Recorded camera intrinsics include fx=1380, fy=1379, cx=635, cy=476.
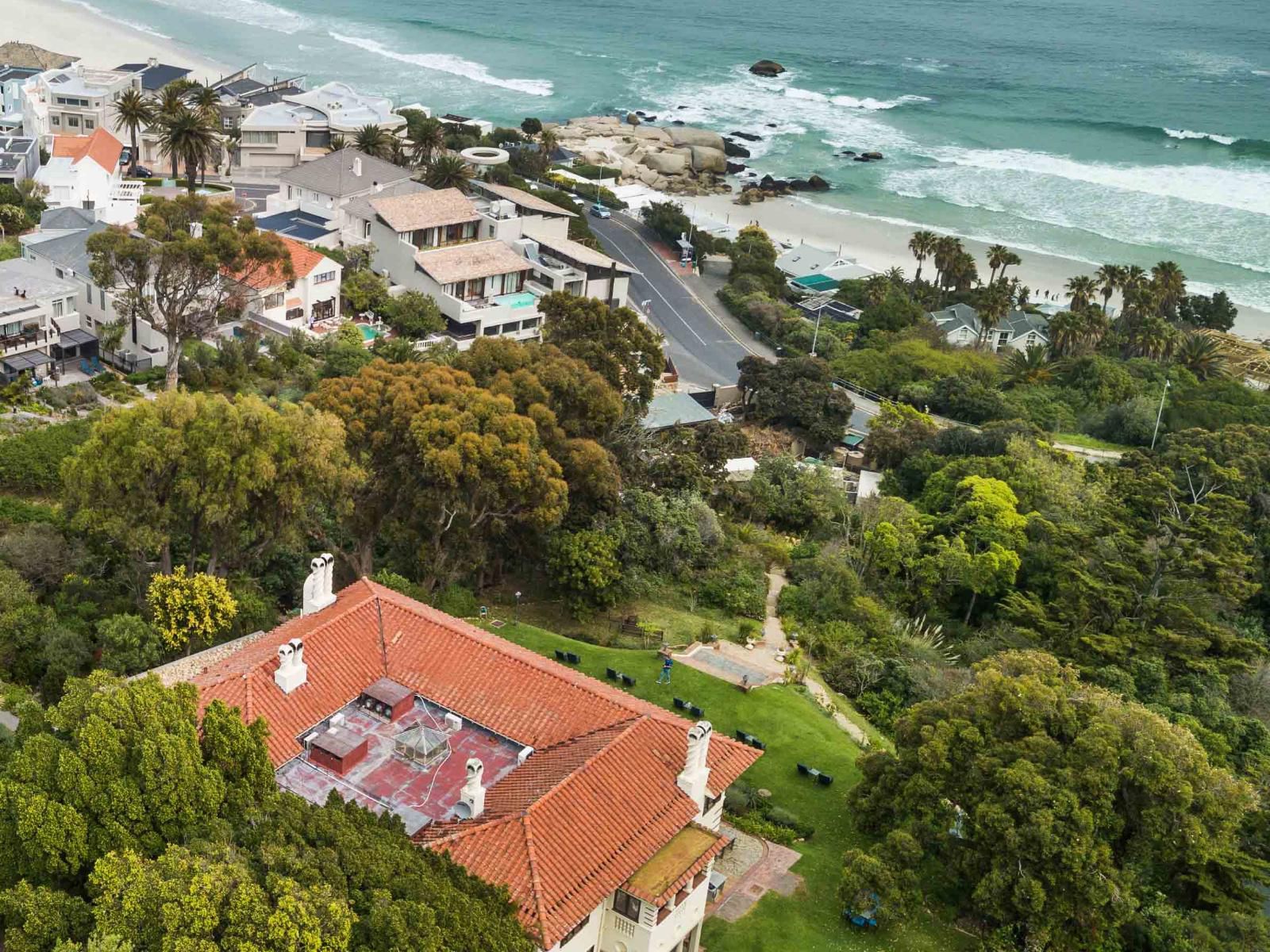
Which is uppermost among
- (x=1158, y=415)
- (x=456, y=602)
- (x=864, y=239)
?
(x=456, y=602)

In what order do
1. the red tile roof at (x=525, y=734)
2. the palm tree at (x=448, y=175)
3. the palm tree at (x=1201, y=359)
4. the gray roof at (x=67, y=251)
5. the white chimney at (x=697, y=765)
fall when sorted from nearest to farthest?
the red tile roof at (x=525, y=734)
the white chimney at (x=697, y=765)
the gray roof at (x=67, y=251)
the palm tree at (x=1201, y=359)
the palm tree at (x=448, y=175)

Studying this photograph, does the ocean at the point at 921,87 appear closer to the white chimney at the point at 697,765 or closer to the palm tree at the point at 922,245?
the palm tree at the point at 922,245

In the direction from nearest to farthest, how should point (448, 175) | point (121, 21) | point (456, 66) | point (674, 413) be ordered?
point (674, 413) → point (448, 175) → point (121, 21) → point (456, 66)

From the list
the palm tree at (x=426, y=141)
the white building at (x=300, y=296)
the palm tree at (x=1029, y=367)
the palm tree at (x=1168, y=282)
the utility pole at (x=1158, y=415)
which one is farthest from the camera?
the palm tree at (x=426, y=141)

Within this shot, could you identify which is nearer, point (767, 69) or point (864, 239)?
point (864, 239)

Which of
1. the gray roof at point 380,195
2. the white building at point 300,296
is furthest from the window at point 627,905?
the gray roof at point 380,195

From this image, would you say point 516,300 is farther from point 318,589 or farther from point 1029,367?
point 318,589

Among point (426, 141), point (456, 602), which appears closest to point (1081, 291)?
point (426, 141)
